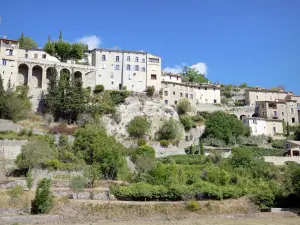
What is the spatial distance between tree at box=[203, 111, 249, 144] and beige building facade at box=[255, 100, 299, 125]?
12.3 m

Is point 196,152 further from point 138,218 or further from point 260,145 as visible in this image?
point 138,218

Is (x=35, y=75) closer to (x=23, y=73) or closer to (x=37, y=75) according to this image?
(x=37, y=75)

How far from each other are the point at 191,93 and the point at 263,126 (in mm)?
15685

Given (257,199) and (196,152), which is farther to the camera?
(196,152)

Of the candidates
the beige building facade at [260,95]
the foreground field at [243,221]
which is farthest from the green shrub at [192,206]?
the beige building facade at [260,95]

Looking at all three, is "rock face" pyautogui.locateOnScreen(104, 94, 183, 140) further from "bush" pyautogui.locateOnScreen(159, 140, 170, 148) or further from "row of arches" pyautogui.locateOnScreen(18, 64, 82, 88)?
"row of arches" pyautogui.locateOnScreen(18, 64, 82, 88)

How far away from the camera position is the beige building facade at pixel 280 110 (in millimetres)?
80750

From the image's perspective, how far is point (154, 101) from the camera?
71188 millimetres

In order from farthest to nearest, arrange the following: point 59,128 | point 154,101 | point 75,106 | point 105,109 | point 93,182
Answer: point 154,101 < point 105,109 < point 75,106 < point 59,128 < point 93,182

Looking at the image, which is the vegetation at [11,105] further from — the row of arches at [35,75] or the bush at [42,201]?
the bush at [42,201]

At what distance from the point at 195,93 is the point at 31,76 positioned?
33.2 metres

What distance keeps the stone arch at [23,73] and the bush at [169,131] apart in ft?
81.7

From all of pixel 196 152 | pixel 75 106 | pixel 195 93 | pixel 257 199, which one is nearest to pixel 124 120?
pixel 75 106

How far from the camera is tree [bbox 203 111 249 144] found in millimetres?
66250
